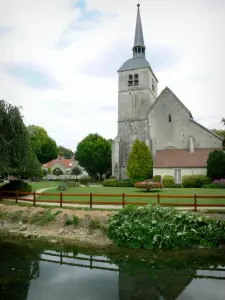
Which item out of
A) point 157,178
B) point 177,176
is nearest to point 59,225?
point 157,178

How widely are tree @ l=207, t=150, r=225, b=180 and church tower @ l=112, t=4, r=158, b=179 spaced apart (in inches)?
406

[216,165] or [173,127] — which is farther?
[173,127]

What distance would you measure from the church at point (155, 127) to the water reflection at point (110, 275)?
71.1 feet

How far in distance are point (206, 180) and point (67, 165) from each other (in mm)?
56226

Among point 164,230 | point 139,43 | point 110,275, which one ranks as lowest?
point 110,275

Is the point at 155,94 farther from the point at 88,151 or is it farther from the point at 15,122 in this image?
the point at 15,122

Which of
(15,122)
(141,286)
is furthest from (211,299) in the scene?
(15,122)

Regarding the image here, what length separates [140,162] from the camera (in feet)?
110

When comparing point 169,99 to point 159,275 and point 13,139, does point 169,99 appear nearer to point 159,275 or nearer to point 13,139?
point 13,139

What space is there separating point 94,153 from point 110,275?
39.5 meters

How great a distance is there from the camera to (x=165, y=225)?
12.0m

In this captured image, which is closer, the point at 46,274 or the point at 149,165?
the point at 46,274

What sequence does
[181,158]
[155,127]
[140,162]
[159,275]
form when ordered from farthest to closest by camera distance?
1. [155,127]
2. [140,162]
3. [181,158]
4. [159,275]

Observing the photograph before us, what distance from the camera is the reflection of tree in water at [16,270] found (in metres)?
7.57
